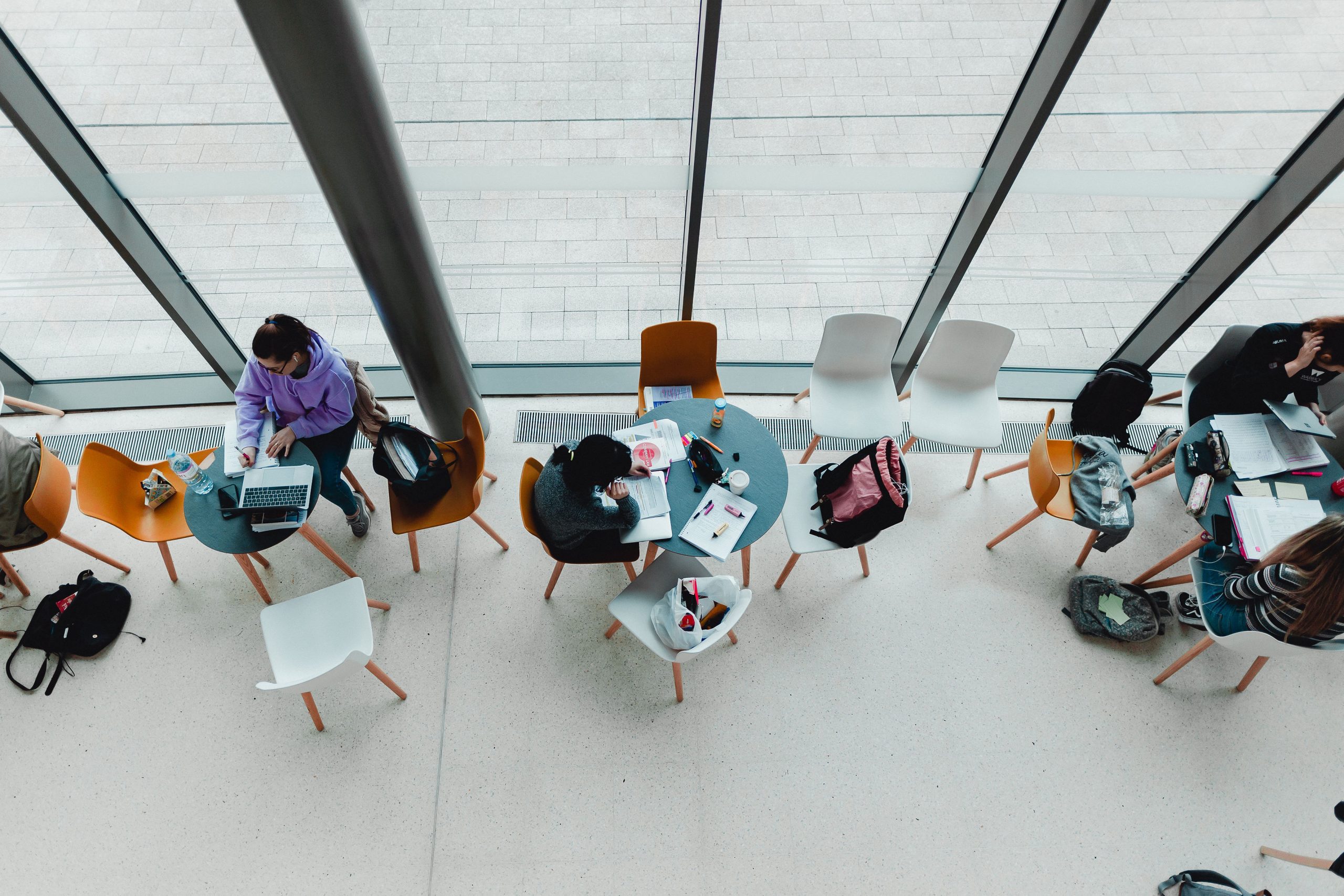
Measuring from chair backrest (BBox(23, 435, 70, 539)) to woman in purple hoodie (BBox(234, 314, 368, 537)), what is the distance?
1.09 m

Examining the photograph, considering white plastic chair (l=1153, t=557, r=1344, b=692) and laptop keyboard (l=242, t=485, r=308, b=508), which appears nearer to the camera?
white plastic chair (l=1153, t=557, r=1344, b=692)

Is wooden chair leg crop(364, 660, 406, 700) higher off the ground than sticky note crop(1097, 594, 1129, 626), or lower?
lower

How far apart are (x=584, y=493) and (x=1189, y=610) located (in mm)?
3833

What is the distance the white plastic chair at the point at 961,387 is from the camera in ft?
15.7

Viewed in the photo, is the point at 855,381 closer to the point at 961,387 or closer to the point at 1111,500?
the point at 961,387

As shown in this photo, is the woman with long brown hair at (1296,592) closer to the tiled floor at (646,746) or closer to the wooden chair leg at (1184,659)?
the wooden chair leg at (1184,659)

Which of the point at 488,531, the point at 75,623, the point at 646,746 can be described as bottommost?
the point at 75,623

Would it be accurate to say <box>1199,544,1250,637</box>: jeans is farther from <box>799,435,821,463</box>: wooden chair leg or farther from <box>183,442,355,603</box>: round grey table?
<box>183,442,355,603</box>: round grey table

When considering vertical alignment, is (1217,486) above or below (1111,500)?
above

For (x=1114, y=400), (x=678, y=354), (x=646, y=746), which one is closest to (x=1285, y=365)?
(x=1114, y=400)

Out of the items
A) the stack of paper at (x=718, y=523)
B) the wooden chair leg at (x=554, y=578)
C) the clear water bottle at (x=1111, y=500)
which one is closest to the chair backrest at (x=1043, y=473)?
the clear water bottle at (x=1111, y=500)

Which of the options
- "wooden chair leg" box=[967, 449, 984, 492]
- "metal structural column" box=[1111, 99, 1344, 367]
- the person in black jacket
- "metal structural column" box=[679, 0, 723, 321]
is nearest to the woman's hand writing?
"metal structural column" box=[679, 0, 723, 321]

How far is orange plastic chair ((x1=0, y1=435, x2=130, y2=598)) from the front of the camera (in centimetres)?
384

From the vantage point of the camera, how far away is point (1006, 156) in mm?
3945
